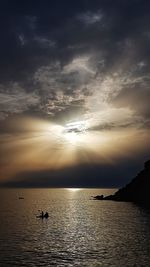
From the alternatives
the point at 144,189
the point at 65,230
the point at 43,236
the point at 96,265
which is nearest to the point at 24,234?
the point at 43,236

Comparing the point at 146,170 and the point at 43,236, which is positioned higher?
the point at 146,170

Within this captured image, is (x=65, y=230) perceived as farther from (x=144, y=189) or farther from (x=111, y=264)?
(x=144, y=189)

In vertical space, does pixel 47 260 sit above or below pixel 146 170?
below

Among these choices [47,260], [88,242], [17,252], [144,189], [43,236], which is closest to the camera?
[47,260]

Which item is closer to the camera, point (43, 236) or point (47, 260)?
point (47, 260)

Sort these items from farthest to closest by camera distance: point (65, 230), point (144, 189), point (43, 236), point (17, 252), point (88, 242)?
point (144, 189) → point (65, 230) → point (43, 236) → point (88, 242) → point (17, 252)

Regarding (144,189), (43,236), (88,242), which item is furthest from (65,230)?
(144,189)

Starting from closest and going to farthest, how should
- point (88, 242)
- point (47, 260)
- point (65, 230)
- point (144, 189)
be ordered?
point (47, 260), point (88, 242), point (65, 230), point (144, 189)

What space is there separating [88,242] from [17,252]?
1557cm

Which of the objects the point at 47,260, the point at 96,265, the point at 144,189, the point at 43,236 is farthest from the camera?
the point at 144,189

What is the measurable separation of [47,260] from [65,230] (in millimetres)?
33844

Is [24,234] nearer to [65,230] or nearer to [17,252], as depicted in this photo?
[65,230]

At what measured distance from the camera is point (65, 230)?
3268 inches

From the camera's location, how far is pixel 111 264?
155 ft
